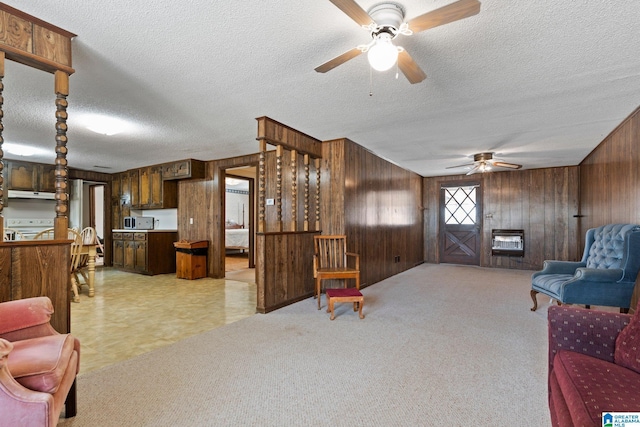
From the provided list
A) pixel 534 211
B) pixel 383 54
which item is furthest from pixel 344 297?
pixel 534 211

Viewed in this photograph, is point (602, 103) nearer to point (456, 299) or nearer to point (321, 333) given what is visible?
point (456, 299)

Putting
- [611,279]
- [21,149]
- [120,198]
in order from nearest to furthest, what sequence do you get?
[611,279] → [21,149] → [120,198]

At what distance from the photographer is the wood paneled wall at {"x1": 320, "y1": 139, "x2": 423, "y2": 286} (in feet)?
14.3

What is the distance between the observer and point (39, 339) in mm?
1472

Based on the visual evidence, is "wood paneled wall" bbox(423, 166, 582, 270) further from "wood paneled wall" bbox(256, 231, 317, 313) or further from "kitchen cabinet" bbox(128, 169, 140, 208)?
"kitchen cabinet" bbox(128, 169, 140, 208)

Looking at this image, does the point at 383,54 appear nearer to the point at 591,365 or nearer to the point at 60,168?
the point at 591,365

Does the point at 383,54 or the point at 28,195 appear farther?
the point at 28,195

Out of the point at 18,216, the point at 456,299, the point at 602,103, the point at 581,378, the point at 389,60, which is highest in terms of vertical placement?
the point at 602,103

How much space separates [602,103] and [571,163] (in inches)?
144

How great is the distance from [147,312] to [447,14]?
154 inches

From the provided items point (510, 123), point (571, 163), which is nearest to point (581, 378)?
point (510, 123)

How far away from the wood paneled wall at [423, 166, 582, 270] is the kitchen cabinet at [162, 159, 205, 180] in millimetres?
5711

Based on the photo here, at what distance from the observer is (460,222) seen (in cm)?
754

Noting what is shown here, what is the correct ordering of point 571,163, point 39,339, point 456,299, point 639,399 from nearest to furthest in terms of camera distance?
point 639,399 → point 39,339 → point 456,299 → point 571,163
